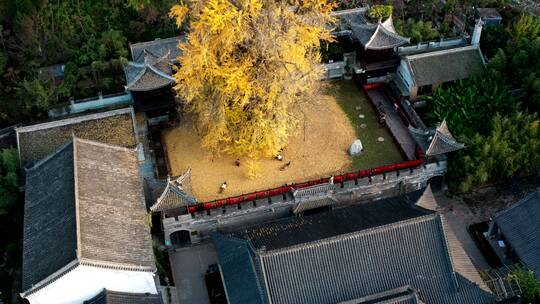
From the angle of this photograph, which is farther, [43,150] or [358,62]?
[358,62]

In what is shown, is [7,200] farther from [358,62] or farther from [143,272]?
[358,62]

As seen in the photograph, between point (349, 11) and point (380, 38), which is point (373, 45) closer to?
point (380, 38)

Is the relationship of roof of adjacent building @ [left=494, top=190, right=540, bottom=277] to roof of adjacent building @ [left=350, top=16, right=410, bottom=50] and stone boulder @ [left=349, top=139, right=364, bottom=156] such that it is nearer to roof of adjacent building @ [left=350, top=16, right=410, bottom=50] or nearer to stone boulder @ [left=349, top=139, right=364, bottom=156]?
stone boulder @ [left=349, top=139, right=364, bottom=156]

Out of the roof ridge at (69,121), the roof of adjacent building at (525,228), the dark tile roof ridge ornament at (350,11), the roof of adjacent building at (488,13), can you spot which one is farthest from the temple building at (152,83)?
the roof of adjacent building at (488,13)

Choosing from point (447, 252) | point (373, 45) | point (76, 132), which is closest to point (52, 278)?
point (76, 132)

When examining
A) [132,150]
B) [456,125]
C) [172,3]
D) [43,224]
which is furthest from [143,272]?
[172,3]

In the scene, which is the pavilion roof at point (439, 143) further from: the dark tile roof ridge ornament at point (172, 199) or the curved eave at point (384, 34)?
the dark tile roof ridge ornament at point (172, 199)
